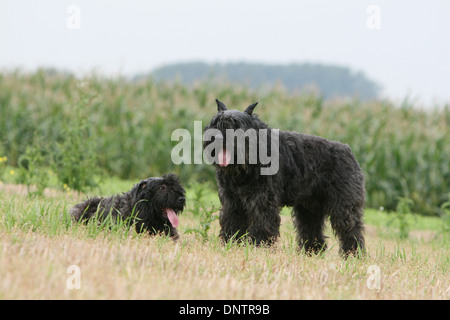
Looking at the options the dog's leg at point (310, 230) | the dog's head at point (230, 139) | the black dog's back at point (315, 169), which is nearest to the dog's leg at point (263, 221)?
the black dog's back at point (315, 169)

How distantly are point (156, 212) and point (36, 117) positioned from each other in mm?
12317

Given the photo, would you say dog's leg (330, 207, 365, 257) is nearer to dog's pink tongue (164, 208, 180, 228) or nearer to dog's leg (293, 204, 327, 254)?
dog's leg (293, 204, 327, 254)

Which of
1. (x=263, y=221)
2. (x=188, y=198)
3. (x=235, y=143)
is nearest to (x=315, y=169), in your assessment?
(x=263, y=221)

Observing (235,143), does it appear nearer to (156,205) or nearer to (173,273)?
(156,205)

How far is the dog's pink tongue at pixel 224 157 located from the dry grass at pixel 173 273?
0.93 m

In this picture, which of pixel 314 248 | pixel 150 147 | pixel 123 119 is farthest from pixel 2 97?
pixel 314 248

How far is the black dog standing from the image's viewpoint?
6168 millimetres

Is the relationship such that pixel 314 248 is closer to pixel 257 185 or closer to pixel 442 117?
pixel 257 185

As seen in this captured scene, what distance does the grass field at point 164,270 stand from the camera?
382 centimetres

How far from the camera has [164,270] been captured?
4535mm

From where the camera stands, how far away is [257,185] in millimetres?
6348

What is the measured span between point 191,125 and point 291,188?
1119cm

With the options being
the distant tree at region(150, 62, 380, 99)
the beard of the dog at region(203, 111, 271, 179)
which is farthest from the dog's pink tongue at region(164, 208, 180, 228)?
the distant tree at region(150, 62, 380, 99)

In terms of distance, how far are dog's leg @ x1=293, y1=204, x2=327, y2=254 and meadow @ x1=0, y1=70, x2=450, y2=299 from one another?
0.79 ft
